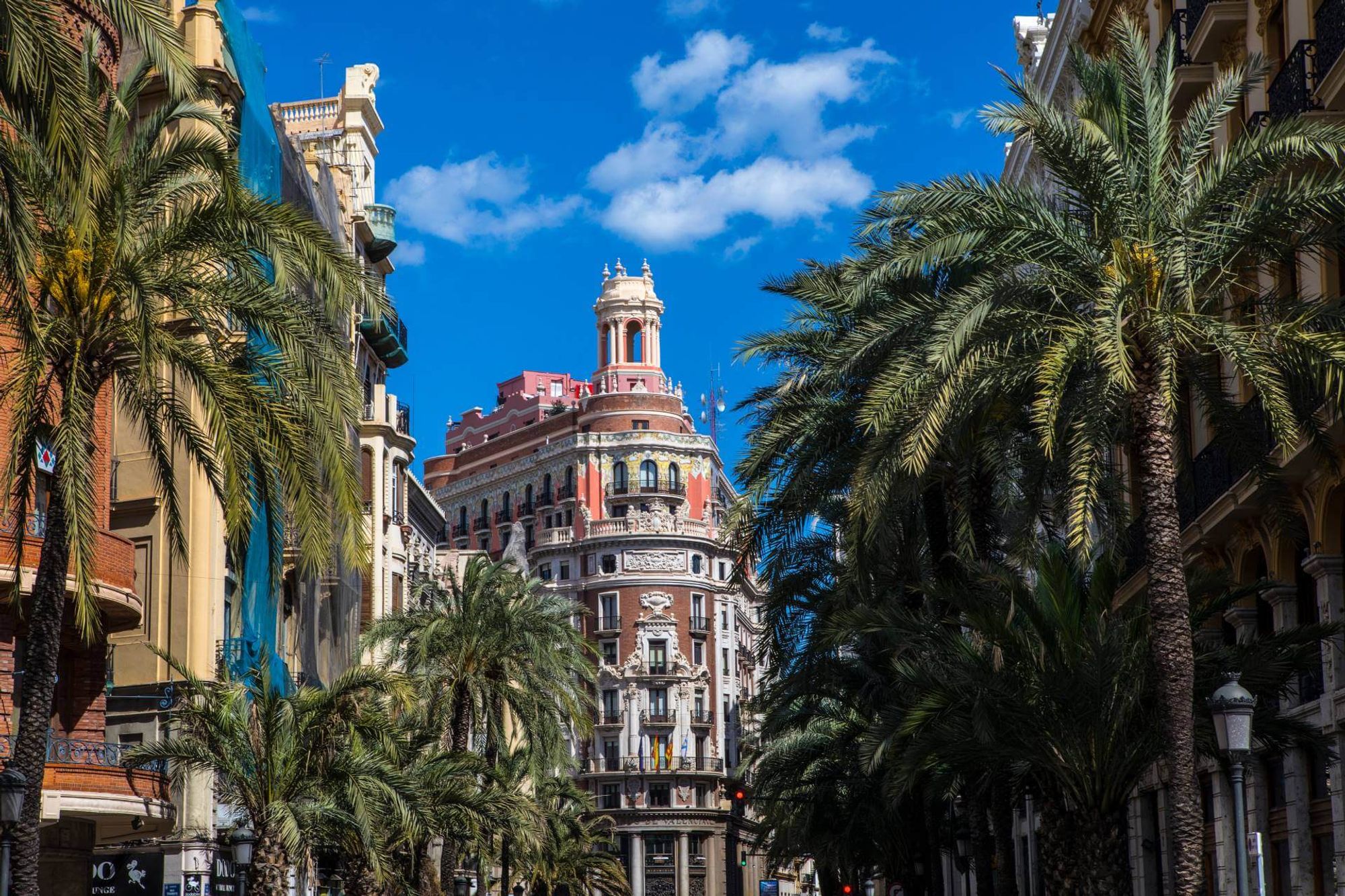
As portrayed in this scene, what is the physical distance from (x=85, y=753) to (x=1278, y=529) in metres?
21.0

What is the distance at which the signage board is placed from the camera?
35.9 metres

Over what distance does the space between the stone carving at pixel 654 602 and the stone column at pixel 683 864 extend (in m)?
15.6

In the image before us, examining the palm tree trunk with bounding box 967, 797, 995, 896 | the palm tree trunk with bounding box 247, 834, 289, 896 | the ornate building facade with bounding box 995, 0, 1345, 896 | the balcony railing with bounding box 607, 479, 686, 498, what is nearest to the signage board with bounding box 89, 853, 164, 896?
the palm tree trunk with bounding box 247, 834, 289, 896

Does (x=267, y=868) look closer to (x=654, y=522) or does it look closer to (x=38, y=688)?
(x=38, y=688)

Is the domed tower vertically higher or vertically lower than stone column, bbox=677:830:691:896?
higher

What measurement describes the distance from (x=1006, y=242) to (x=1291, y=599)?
1097cm

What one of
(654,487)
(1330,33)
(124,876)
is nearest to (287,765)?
(124,876)

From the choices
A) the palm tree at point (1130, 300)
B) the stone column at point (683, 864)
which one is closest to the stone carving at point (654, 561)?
the stone column at point (683, 864)

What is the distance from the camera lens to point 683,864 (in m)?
124

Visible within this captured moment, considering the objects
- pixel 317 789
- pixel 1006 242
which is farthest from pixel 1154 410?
pixel 317 789

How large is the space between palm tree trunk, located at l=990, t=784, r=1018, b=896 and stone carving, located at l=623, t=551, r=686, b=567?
9337 centimetres

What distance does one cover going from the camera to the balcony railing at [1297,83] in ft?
92.1

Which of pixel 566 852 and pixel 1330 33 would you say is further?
pixel 566 852

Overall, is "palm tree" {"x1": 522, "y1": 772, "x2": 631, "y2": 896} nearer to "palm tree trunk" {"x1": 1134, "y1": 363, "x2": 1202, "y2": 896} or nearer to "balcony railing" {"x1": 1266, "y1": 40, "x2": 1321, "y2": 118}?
"balcony railing" {"x1": 1266, "y1": 40, "x2": 1321, "y2": 118}
